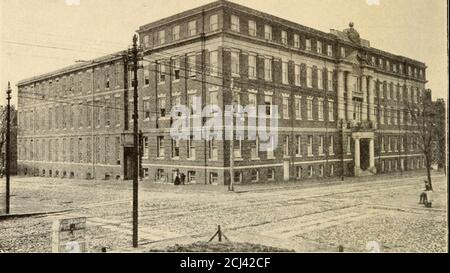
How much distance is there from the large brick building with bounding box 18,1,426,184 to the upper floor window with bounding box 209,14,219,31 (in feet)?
0.19

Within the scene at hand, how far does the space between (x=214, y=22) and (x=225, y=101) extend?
15.2 ft

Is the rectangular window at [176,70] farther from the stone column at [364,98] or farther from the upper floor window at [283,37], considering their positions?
the stone column at [364,98]

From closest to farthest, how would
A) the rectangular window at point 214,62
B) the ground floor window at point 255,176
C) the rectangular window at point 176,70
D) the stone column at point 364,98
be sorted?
1. the stone column at point 364,98
2. the rectangular window at point 214,62
3. the rectangular window at point 176,70
4. the ground floor window at point 255,176

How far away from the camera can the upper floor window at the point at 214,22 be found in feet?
79.9

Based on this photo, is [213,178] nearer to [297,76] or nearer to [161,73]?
[161,73]

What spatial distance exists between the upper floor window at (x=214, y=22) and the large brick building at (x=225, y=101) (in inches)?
2.2

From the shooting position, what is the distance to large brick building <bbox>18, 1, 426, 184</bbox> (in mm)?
23594

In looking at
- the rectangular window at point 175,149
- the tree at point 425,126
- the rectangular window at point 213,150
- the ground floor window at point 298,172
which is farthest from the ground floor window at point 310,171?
the tree at point 425,126

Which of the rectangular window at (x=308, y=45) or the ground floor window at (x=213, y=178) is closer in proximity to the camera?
the rectangular window at (x=308, y=45)

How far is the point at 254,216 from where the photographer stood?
15.8 metres

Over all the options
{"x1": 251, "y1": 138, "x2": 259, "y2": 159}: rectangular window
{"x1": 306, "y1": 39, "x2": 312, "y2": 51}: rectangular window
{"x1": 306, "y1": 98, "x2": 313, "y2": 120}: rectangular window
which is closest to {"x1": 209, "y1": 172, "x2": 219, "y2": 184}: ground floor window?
{"x1": 251, "y1": 138, "x2": 259, "y2": 159}: rectangular window

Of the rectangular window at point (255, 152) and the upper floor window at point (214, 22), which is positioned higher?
the upper floor window at point (214, 22)

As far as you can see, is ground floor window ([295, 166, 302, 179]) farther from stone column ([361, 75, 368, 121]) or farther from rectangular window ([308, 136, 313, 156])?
stone column ([361, 75, 368, 121])

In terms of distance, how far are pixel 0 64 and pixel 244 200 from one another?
12119 millimetres
